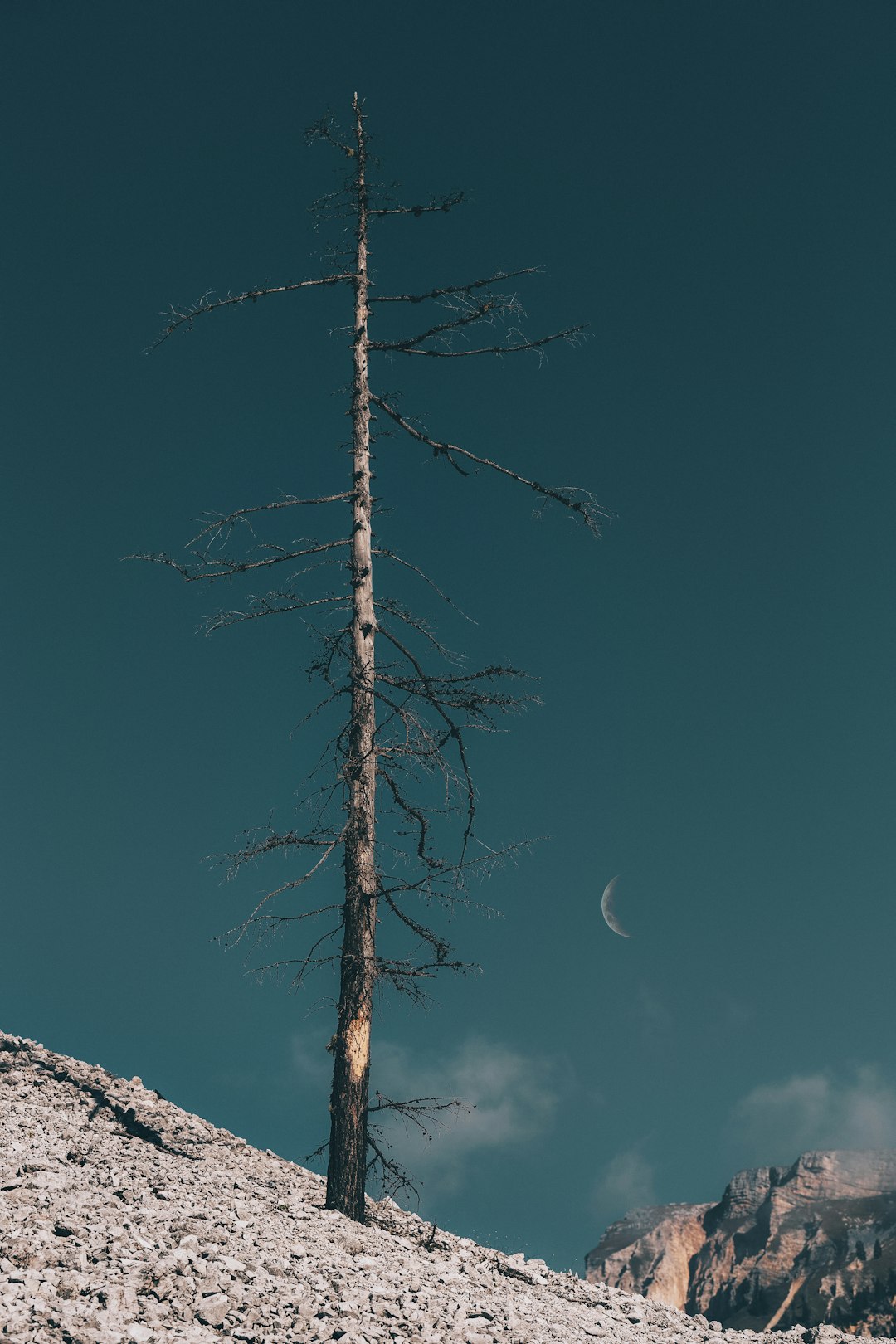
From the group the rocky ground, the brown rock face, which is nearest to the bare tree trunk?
the rocky ground

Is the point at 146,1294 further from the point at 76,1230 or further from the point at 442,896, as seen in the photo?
the point at 442,896

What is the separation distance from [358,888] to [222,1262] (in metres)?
4.19

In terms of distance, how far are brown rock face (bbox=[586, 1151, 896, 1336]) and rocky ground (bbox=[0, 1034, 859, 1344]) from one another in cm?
13507

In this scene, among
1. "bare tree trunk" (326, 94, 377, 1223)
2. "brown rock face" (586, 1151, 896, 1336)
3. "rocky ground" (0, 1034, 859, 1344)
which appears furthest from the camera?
"brown rock face" (586, 1151, 896, 1336)

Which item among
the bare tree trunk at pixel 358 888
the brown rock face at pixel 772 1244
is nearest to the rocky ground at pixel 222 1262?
the bare tree trunk at pixel 358 888

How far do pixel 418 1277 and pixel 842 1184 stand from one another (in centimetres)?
20487

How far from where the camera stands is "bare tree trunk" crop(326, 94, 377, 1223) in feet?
31.8

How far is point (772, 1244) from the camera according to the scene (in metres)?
164

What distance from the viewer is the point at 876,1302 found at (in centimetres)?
10950

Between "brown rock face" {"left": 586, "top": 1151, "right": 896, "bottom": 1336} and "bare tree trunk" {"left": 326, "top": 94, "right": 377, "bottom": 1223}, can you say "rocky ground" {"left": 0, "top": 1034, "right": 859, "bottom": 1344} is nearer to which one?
"bare tree trunk" {"left": 326, "top": 94, "right": 377, "bottom": 1223}

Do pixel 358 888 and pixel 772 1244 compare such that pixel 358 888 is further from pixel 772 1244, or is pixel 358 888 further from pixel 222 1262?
pixel 772 1244

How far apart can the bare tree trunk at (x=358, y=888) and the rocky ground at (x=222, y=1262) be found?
1.74 ft

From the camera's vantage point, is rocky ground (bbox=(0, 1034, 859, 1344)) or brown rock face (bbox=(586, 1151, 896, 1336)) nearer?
rocky ground (bbox=(0, 1034, 859, 1344))

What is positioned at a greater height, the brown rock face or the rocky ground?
the brown rock face
